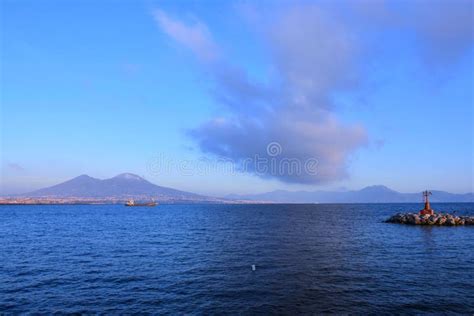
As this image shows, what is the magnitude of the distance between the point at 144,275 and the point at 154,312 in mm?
8473

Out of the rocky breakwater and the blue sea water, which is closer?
the blue sea water

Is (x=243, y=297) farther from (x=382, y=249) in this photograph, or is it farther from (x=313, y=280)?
(x=382, y=249)

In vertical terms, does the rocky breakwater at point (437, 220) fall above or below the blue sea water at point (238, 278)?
above

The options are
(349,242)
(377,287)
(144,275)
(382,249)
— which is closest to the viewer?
(377,287)

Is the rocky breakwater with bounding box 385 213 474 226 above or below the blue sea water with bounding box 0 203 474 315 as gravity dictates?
above

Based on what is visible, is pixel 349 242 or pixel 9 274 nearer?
pixel 9 274

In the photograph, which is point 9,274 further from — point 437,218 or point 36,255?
point 437,218

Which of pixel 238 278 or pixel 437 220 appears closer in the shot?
pixel 238 278

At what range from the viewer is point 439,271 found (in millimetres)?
26688

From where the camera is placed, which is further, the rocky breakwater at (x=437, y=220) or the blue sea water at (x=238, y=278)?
the rocky breakwater at (x=437, y=220)

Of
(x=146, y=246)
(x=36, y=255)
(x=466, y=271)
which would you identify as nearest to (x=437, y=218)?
(x=466, y=271)

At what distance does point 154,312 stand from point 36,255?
24285 millimetres

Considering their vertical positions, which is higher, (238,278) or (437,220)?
(437,220)

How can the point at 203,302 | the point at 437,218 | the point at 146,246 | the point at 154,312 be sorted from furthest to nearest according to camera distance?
the point at 437,218, the point at 146,246, the point at 203,302, the point at 154,312
